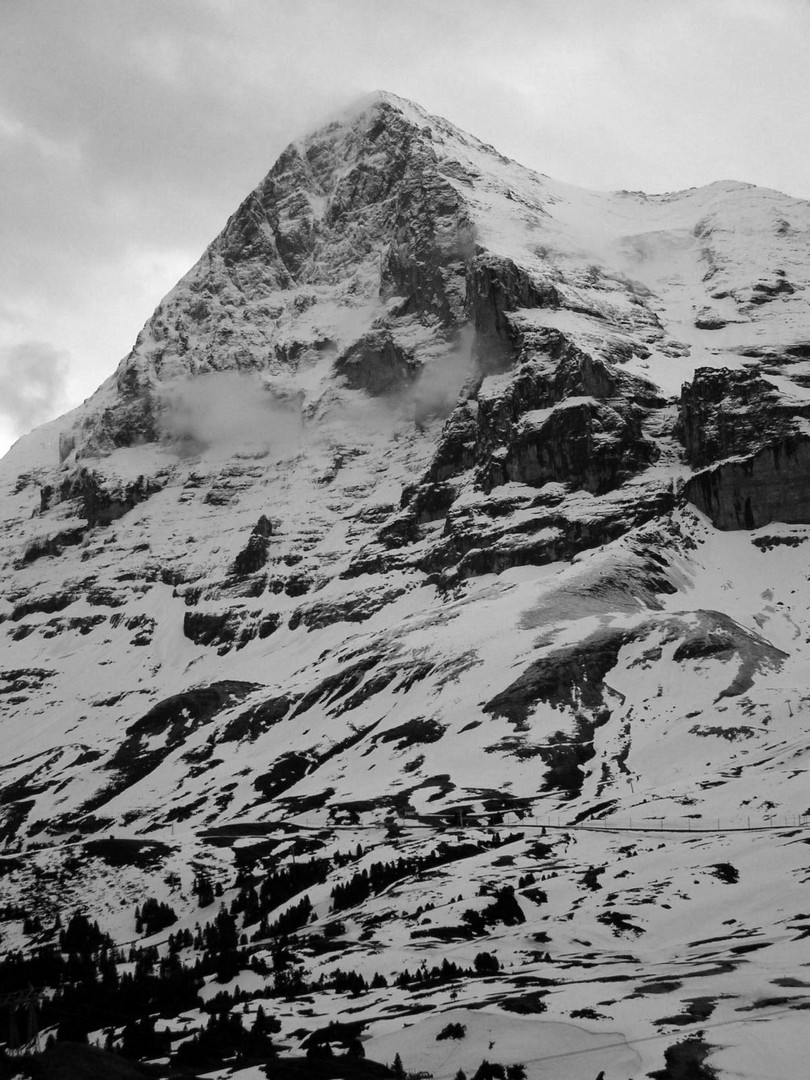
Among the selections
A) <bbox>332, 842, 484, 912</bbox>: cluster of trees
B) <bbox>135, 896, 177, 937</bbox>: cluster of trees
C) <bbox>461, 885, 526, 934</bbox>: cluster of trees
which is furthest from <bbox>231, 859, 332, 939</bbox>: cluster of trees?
<bbox>461, 885, 526, 934</bbox>: cluster of trees

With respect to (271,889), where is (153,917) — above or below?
below

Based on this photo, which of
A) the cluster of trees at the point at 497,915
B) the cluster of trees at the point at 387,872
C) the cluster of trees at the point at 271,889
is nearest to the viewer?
the cluster of trees at the point at 497,915

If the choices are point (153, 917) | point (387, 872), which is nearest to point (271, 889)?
point (387, 872)

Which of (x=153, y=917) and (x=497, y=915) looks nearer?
(x=497, y=915)

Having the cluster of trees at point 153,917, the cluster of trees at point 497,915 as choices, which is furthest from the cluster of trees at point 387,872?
the cluster of trees at point 497,915

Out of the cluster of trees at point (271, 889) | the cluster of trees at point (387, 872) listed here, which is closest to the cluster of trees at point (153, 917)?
the cluster of trees at point (271, 889)

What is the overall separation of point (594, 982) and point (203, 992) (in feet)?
108

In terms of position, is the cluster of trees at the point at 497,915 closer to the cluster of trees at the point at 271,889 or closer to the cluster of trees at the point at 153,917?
the cluster of trees at the point at 271,889

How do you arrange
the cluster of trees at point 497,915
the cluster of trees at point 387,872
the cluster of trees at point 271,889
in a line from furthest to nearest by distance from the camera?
the cluster of trees at point 271,889
the cluster of trees at point 387,872
the cluster of trees at point 497,915

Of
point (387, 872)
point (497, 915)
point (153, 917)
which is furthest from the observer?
point (387, 872)

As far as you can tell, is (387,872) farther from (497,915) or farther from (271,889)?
(497,915)

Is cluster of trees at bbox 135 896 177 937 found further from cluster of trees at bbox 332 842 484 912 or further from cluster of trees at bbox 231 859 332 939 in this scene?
cluster of trees at bbox 332 842 484 912

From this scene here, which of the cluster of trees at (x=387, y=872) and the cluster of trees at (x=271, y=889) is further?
the cluster of trees at (x=271, y=889)

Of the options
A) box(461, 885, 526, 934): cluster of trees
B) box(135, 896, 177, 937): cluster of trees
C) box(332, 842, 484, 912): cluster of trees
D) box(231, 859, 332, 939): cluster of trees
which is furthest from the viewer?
box(135, 896, 177, 937): cluster of trees
